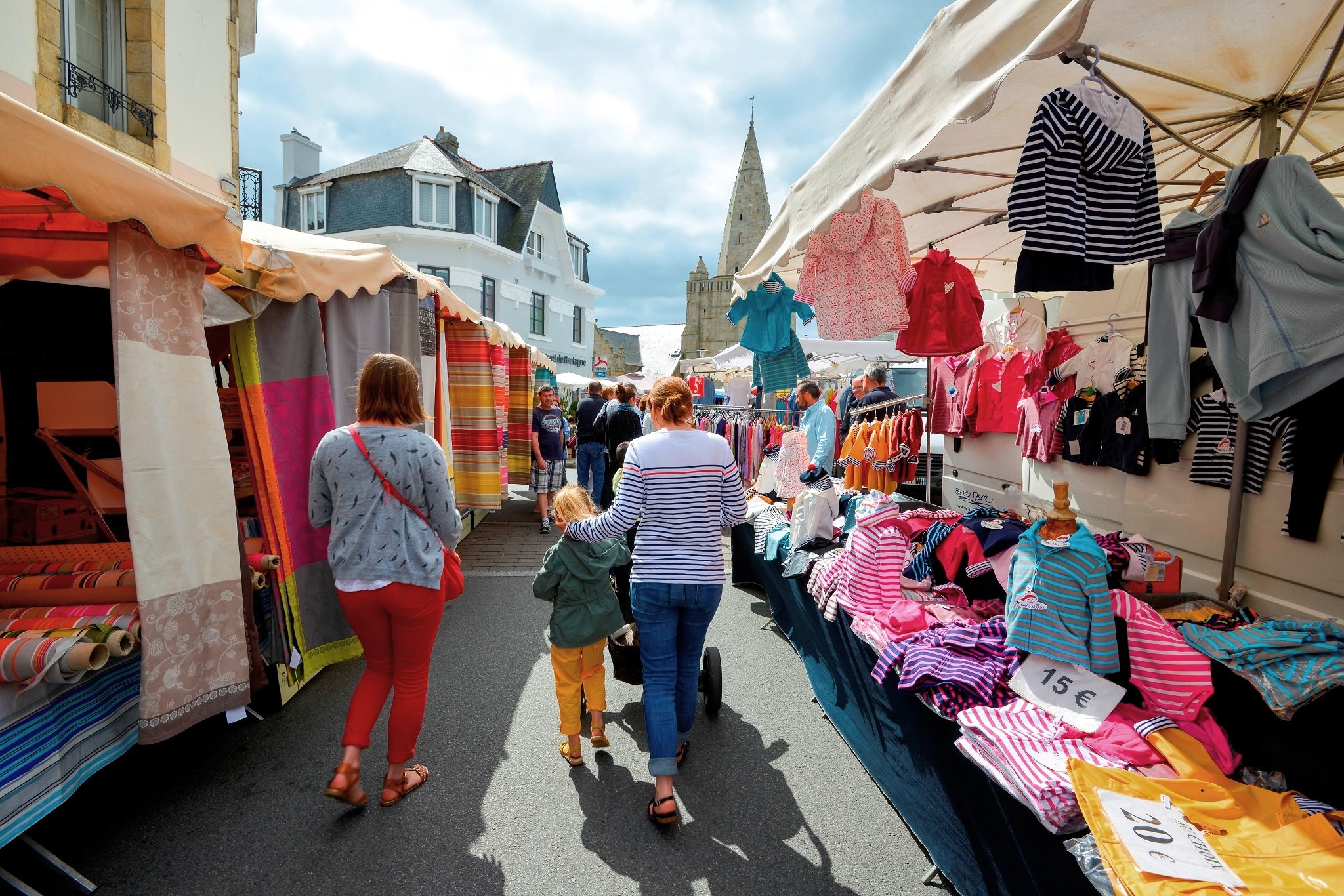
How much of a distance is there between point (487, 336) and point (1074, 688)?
6.74 m

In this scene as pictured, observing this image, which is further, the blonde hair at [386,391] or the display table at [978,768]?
the blonde hair at [386,391]

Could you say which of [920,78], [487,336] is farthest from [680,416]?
[487,336]

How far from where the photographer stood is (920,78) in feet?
7.72

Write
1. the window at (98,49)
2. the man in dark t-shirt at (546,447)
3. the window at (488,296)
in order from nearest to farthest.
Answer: the window at (98,49) → the man in dark t-shirt at (546,447) → the window at (488,296)

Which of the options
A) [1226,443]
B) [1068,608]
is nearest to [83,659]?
[1068,608]

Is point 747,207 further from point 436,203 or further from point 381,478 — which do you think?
point 381,478

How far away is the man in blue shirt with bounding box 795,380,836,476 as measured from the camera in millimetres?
5449

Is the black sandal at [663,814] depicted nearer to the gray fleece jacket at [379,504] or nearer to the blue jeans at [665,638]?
the blue jeans at [665,638]

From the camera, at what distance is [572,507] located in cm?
318

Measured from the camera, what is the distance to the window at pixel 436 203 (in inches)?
842

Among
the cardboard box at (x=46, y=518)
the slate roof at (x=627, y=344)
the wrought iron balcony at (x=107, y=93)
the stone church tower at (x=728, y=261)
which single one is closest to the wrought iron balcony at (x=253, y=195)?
the wrought iron balcony at (x=107, y=93)

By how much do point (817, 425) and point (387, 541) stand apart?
13.3 ft

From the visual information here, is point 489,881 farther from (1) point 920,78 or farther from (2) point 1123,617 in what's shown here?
(1) point 920,78

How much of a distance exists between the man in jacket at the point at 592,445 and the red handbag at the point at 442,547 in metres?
4.80
